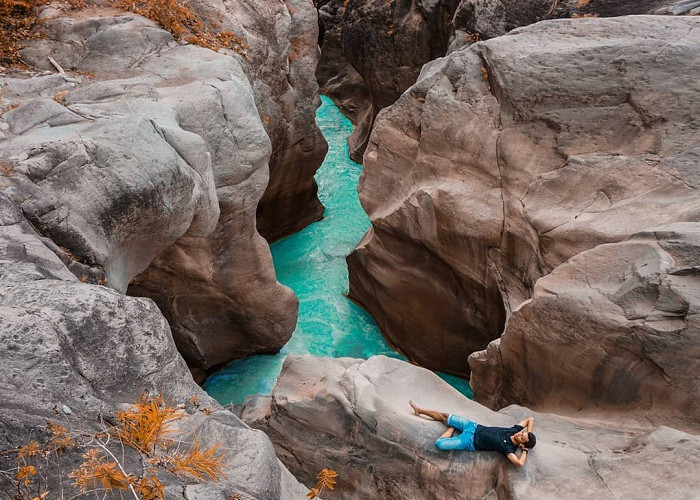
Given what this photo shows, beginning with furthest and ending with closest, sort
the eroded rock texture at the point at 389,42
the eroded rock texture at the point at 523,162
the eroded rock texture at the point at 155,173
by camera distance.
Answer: the eroded rock texture at the point at 389,42
the eroded rock texture at the point at 523,162
the eroded rock texture at the point at 155,173

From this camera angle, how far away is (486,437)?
515 cm

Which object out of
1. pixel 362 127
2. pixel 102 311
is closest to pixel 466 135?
pixel 102 311

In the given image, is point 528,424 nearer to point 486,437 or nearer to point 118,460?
point 486,437

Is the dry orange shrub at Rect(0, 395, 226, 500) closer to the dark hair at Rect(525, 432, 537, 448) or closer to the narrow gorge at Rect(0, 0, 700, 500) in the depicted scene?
the narrow gorge at Rect(0, 0, 700, 500)

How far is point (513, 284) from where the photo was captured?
7914 millimetres

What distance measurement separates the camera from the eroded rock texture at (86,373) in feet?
10.7

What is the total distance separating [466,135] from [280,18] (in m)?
5.18

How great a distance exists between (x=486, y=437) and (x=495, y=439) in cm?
9

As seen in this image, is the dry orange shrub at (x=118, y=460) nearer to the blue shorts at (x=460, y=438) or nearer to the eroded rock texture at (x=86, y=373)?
the eroded rock texture at (x=86, y=373)

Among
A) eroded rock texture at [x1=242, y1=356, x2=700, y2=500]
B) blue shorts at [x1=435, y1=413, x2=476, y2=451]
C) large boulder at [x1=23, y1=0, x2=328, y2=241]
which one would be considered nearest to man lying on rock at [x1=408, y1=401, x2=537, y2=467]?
blue shorts at [x1=435, y1=413, x2=476, y2=451]

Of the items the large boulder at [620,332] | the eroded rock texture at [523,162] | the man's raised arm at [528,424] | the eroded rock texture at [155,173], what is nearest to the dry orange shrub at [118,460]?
the eroded rock texture at [155,173]

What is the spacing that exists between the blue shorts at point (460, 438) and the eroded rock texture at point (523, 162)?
5.20ft

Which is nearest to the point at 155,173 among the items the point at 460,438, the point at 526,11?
the point at 460,438

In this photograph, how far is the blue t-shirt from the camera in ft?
16.6
